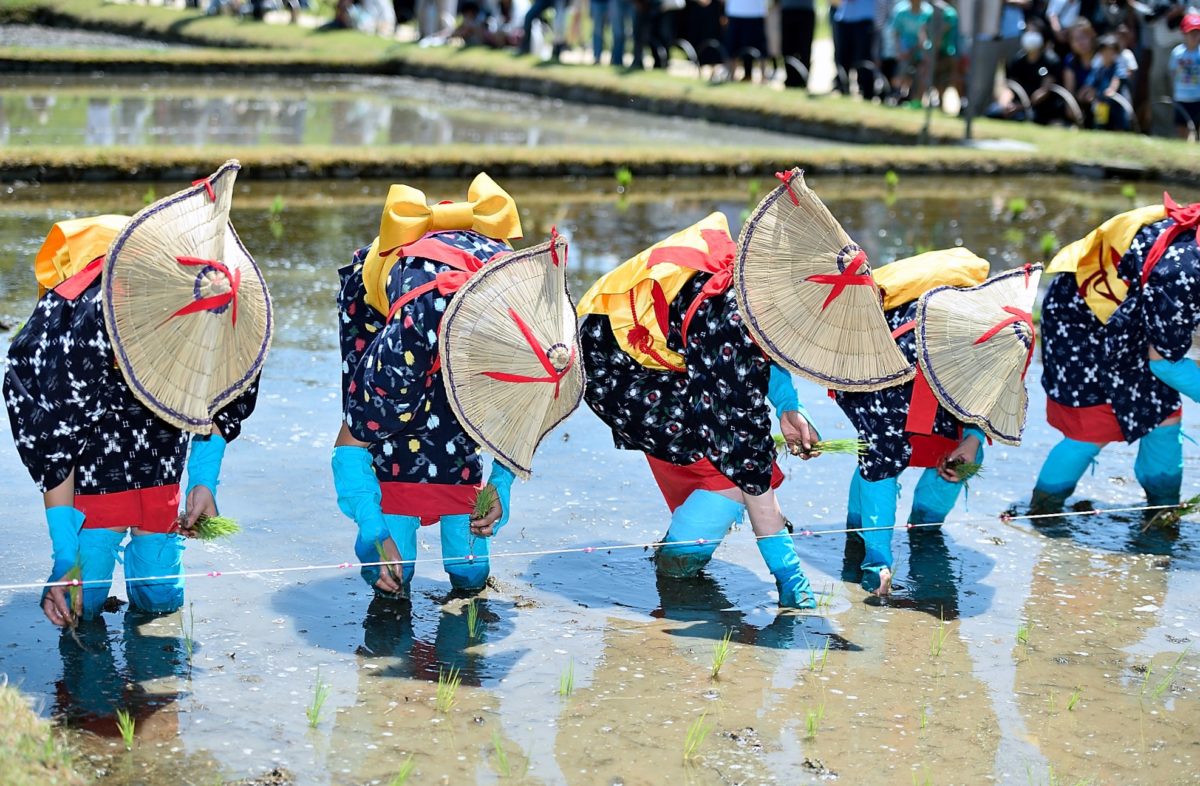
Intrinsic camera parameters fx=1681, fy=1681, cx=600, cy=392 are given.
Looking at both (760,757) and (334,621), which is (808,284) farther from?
(334,621)

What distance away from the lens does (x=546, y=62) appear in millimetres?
22359

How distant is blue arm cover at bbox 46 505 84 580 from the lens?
4602 mm

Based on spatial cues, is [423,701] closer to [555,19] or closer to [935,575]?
[935,575]

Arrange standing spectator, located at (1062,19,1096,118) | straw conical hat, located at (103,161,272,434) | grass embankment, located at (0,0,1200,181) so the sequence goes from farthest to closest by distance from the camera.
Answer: standing spectator, located at (1062,19,1096,118) < grass embankment, located at (0,0,1200,181) < straw conical hat, located at (103,161,272,434)

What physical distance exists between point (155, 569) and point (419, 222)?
128 centimetres

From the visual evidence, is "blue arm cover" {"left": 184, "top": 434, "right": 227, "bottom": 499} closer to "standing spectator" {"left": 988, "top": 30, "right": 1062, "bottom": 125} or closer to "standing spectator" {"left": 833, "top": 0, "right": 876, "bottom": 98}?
"standing spectator" {"left": 988, "top": 30, "right": 1062, "bottom": 125}

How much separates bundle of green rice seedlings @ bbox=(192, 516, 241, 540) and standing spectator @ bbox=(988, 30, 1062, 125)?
14.6 metres

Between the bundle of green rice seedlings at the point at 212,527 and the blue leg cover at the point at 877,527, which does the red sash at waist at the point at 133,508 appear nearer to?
the bundle of green rice seedlings at the point at 212,527

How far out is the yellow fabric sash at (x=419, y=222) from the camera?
194 inches

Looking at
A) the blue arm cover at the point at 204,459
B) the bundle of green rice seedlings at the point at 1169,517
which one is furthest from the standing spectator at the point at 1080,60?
the blue arm cover at the point at 204,459

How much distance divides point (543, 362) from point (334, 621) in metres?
1.09

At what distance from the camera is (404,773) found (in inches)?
154

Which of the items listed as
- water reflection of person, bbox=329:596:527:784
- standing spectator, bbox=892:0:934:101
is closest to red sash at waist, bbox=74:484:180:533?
water reflection of person, bbox=329:596:527:784

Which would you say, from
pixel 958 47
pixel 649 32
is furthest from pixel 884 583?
pixel 649 32
